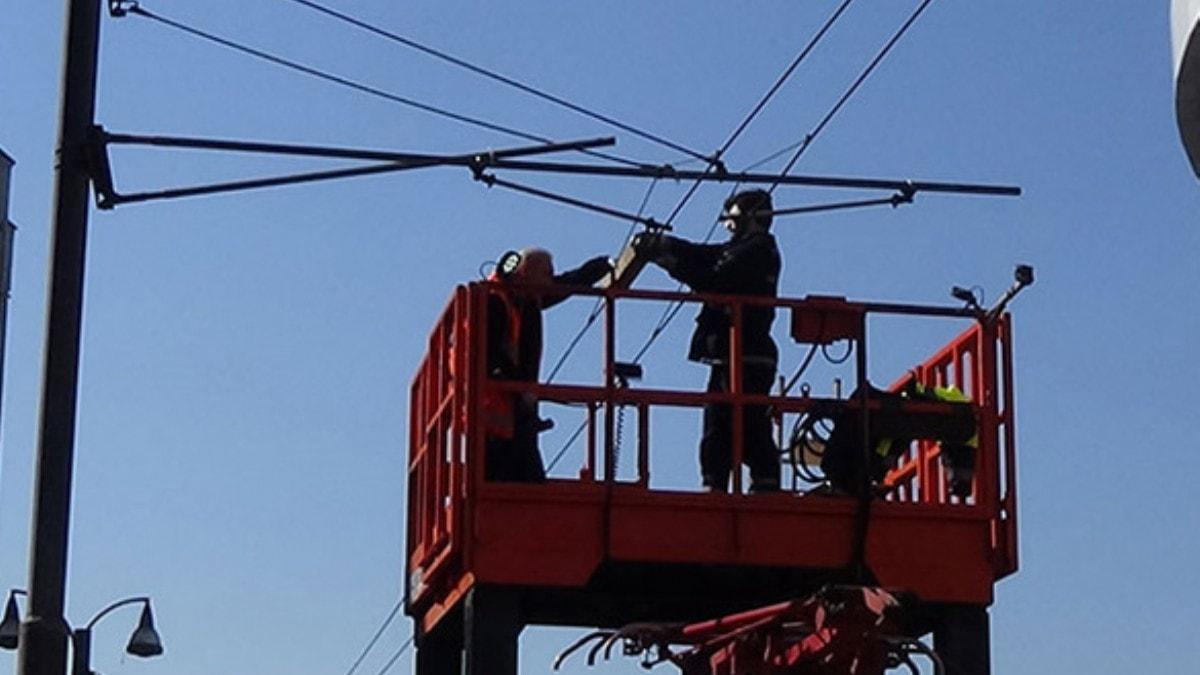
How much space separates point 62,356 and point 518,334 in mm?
2967

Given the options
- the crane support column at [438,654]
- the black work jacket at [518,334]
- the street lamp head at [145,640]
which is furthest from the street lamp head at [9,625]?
the black work jacket at [518,334]

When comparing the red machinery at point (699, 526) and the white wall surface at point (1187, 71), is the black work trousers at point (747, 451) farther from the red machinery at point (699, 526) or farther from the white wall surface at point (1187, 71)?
the white wall surface at point (1187, 71)

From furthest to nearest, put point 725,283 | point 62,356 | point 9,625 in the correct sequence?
point 9,625, point 725,283, point 62,356

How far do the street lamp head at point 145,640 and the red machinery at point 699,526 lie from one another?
32.7 feet

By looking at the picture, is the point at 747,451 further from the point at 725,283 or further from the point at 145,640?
the point at 145,640

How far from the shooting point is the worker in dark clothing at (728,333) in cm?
1609

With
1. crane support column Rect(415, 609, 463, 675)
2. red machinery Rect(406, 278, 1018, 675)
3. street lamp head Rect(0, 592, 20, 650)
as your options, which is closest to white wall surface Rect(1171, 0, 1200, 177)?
red machinery Rect(406, 278, 1018, 675)

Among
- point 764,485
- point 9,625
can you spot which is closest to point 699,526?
point 764,485

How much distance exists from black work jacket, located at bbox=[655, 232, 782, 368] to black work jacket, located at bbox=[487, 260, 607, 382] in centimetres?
72

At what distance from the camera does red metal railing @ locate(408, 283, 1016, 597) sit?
15.7 m

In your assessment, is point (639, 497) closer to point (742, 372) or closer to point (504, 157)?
point (742, 372)

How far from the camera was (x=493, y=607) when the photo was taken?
15.6m

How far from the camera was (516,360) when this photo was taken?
16.0m

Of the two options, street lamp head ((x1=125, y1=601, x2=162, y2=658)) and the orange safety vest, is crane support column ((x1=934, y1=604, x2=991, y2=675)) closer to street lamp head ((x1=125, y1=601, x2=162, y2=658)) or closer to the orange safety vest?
the orange safety vest
